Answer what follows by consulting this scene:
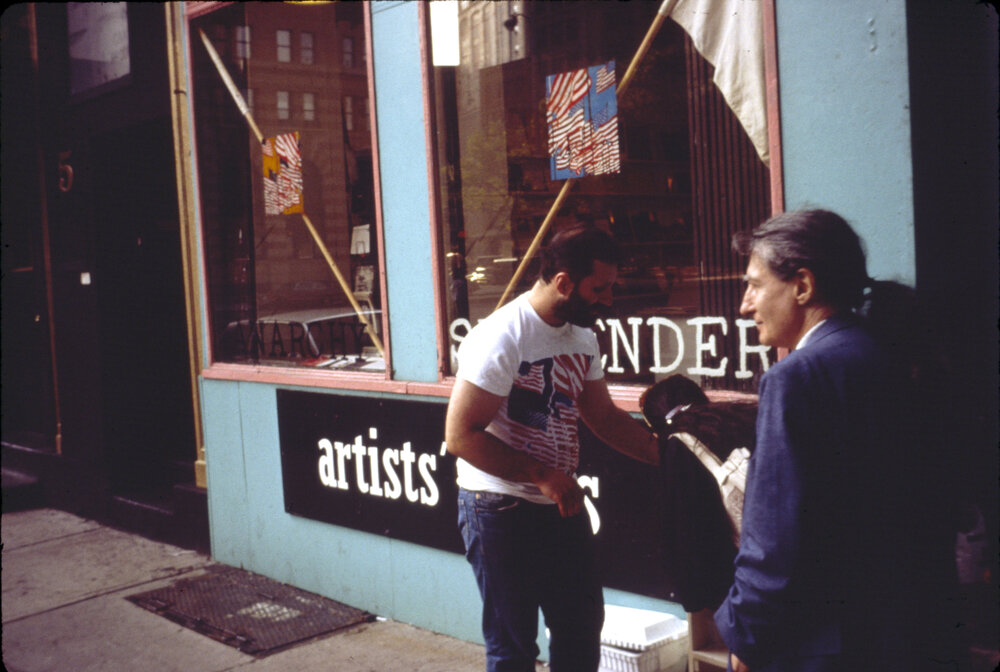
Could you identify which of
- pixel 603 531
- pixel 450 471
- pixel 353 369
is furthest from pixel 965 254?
pixel 353 369

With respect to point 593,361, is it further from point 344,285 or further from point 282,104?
point 282,104

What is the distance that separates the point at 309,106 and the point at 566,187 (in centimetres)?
220

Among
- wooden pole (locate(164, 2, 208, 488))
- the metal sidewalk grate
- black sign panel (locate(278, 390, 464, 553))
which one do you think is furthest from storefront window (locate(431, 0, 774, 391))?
wooden pole (locate(164, 2, 208, 488))

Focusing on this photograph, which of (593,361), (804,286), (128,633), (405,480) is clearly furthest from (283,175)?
(804,286)

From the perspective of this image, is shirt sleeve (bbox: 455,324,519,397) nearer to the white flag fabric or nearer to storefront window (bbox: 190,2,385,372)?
the white flag fabric

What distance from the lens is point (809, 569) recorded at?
178 centimetres

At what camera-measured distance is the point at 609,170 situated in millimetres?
4277

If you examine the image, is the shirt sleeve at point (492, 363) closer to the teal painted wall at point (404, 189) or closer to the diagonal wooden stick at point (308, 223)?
Result: the teal painted wall at point (404, 189)

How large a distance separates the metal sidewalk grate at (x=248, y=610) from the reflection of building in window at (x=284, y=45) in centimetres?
327

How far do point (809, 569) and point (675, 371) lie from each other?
230cm

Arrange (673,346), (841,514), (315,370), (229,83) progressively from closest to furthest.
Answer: (841,514) < (673,346) < (315,370) < (229,83)

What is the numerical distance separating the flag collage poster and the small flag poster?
211 cm

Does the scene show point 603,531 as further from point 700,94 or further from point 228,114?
point 228,114

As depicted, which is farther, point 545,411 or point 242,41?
point 242,41
